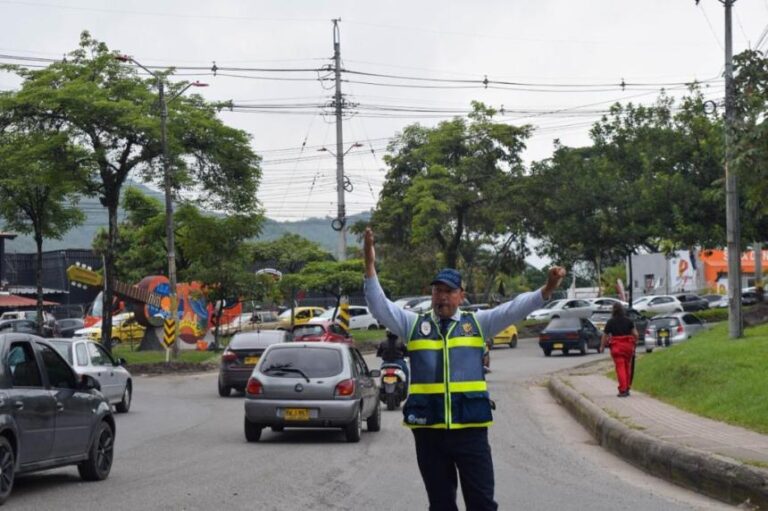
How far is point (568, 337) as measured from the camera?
1743 inches

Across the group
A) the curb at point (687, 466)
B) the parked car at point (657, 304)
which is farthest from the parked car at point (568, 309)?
the curb at point (687, 466)

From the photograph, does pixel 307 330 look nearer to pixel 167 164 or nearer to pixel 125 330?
pixel 167 164

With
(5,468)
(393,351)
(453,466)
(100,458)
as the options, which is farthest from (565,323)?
(453,466)

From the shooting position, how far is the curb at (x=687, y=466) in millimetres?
11109

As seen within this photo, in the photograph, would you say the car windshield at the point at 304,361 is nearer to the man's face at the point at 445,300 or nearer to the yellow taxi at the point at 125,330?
the man's face at the point at 445,300

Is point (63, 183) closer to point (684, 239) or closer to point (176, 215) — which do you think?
point (176, 215)

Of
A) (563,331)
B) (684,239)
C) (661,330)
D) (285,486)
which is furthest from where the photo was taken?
(684,239)

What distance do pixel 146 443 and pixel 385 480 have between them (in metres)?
5.85

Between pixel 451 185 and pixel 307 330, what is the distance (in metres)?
25.3

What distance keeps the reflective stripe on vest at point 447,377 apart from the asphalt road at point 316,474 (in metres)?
3.95

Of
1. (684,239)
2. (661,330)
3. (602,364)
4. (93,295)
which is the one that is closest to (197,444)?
(602,364)

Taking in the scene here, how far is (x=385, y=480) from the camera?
12.9 metres

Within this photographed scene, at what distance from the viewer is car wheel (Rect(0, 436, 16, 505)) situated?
10695 mm

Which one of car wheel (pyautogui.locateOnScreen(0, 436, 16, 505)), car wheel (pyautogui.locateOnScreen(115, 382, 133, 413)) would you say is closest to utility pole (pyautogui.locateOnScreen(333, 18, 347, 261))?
car wheel (pyautogui.locateOnScreen(115, 382, 133, 413))
